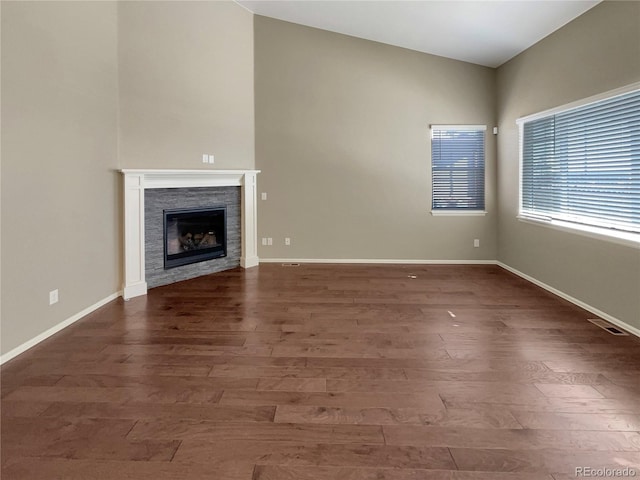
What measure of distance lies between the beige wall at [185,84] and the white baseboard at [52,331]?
5.14 ft

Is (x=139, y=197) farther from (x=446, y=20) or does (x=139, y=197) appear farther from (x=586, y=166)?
(x=586, y=166)

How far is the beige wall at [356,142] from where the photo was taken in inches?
257

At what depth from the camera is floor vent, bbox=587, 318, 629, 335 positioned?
3.55 m

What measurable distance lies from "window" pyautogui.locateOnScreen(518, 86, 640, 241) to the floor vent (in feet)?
2.66

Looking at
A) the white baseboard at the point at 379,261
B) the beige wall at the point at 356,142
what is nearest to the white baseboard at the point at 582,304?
the white baseboard at the point at 379,261

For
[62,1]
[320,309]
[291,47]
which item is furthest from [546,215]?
[62,1]

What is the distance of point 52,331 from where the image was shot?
355 cm

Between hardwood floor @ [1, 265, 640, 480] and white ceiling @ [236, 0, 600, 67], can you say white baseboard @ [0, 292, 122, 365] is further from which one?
white ceiling @ [236, 0, 600, 67]

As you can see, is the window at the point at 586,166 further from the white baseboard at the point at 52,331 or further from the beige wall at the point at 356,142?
the white baseboard at the point at 52,331

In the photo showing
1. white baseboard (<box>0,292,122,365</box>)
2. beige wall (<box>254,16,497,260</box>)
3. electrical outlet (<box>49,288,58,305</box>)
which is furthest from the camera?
beige wall (<box>254,16,497,260</box>)

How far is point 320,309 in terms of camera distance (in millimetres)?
4277

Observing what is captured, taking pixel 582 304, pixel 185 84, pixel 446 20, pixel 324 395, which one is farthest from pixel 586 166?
pixel 185 84

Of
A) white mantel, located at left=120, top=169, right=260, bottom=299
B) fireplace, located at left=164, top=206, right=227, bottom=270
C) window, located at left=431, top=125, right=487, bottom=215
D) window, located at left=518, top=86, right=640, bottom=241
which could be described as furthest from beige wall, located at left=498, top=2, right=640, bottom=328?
fireplace, located at left=164, top=206, right=227, bottom=270

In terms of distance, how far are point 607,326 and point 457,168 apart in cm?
352
